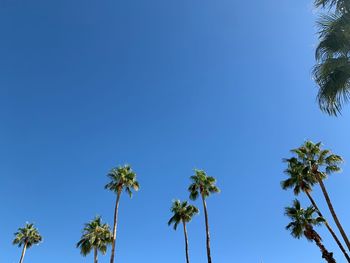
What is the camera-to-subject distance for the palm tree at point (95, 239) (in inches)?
1900

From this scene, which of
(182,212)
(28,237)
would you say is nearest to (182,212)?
(182,212)

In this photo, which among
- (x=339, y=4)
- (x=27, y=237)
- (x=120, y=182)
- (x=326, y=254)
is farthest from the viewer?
(x=27, y=237)

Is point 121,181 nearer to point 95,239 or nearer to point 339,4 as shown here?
point 95,239

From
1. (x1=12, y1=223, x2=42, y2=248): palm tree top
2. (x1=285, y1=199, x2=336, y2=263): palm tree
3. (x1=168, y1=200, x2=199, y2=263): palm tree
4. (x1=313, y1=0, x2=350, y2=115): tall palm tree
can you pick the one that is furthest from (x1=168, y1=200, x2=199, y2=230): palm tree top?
(x1=313, y1=0, x2=350, y2=115): tall palm tree

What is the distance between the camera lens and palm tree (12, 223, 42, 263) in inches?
2299

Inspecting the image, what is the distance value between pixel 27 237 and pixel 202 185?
33.8 meters

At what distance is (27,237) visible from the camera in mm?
59094

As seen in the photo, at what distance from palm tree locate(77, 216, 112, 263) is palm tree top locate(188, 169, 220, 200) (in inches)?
548

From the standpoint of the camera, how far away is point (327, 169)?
34969 mm

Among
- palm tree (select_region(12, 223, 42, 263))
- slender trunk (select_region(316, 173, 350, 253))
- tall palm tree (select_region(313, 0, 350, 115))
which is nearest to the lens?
tall palm tree (select_region(313, 0, 350, 115))

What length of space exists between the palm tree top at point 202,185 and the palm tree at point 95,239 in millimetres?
13923

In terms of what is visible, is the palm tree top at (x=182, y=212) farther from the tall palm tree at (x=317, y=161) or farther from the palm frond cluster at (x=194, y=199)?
the tall palm tree at (x=317, y=161)

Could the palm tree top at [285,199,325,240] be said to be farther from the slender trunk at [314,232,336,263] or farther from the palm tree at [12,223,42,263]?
the palm tree at [12,223,42,263]

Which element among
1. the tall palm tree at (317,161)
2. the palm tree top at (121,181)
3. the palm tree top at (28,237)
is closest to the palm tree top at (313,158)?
the tall palm tree at (317,161)
